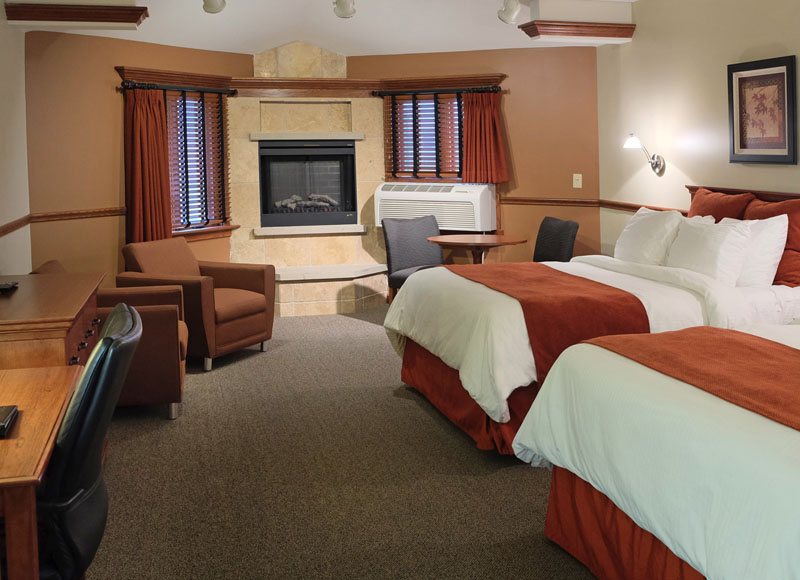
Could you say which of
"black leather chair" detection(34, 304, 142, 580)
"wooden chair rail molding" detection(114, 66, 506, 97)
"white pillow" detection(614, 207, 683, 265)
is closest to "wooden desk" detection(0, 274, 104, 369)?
"black leather chair" detection(34, 304, 142, 580)

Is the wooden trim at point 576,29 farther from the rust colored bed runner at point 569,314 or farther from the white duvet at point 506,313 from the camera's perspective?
the rust colored bed runner at point 569,314

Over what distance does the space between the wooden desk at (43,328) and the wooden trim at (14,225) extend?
1624 millimetres

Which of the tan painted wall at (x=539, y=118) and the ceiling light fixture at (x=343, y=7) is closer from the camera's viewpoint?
the ceiling light fixture at (x=343, y=7)

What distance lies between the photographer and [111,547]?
10.2 feet

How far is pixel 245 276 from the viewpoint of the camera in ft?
20.5

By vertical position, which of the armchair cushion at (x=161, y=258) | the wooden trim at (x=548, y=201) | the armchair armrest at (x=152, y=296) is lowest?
the armchair armrest at (x=152, y=296)

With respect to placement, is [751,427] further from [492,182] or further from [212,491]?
[492,182]

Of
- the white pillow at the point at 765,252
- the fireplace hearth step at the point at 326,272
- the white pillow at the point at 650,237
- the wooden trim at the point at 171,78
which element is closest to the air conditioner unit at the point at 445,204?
the fireplace hearth step at the point at 326,272

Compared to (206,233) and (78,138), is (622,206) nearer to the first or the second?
(206,233)

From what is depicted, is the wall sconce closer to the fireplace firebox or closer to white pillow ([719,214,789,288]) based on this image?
white pillow ([719,214,789,288])

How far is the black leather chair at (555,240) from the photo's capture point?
21.7 feet

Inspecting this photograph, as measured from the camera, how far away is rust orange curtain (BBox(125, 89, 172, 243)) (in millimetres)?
6758

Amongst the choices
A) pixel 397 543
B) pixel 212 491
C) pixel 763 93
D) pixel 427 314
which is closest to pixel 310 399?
pixel 427 314

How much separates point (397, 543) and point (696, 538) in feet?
4.35
